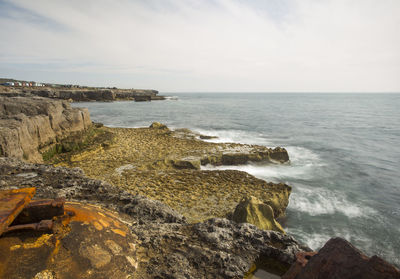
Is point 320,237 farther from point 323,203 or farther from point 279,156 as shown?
point 279,156

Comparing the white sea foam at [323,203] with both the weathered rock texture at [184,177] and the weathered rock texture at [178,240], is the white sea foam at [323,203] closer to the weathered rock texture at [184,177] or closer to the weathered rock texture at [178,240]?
the weathered rock texture at [184,177]

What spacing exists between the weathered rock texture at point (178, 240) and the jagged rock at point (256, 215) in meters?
3.02

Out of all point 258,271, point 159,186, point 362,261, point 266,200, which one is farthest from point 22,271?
point 266,200

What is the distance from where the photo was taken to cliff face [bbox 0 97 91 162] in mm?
7059

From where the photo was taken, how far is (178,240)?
249cm

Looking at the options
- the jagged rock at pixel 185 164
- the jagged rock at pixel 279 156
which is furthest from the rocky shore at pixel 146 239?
the jagged rock at pixel 279 156

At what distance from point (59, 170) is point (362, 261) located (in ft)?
15.6

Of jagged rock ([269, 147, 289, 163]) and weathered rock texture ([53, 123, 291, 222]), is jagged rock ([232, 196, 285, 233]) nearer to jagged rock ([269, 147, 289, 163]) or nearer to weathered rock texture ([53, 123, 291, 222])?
weathered rock texture ([53, 123, 291, 222])

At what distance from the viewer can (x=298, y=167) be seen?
13.7m

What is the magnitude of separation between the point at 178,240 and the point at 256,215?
149 inches

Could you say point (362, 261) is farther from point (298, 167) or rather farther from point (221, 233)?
point (298, 167)

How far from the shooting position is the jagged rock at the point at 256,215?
18.5ft

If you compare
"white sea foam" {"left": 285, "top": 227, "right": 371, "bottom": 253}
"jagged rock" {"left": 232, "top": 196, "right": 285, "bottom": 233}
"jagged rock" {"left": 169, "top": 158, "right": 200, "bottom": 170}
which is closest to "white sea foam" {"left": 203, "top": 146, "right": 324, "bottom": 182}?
"jagged rock" {"left": 169, "top": 158, "right": 200, "bottom": 170}

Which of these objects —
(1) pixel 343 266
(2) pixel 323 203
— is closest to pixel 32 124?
(1) pixel 343 266
